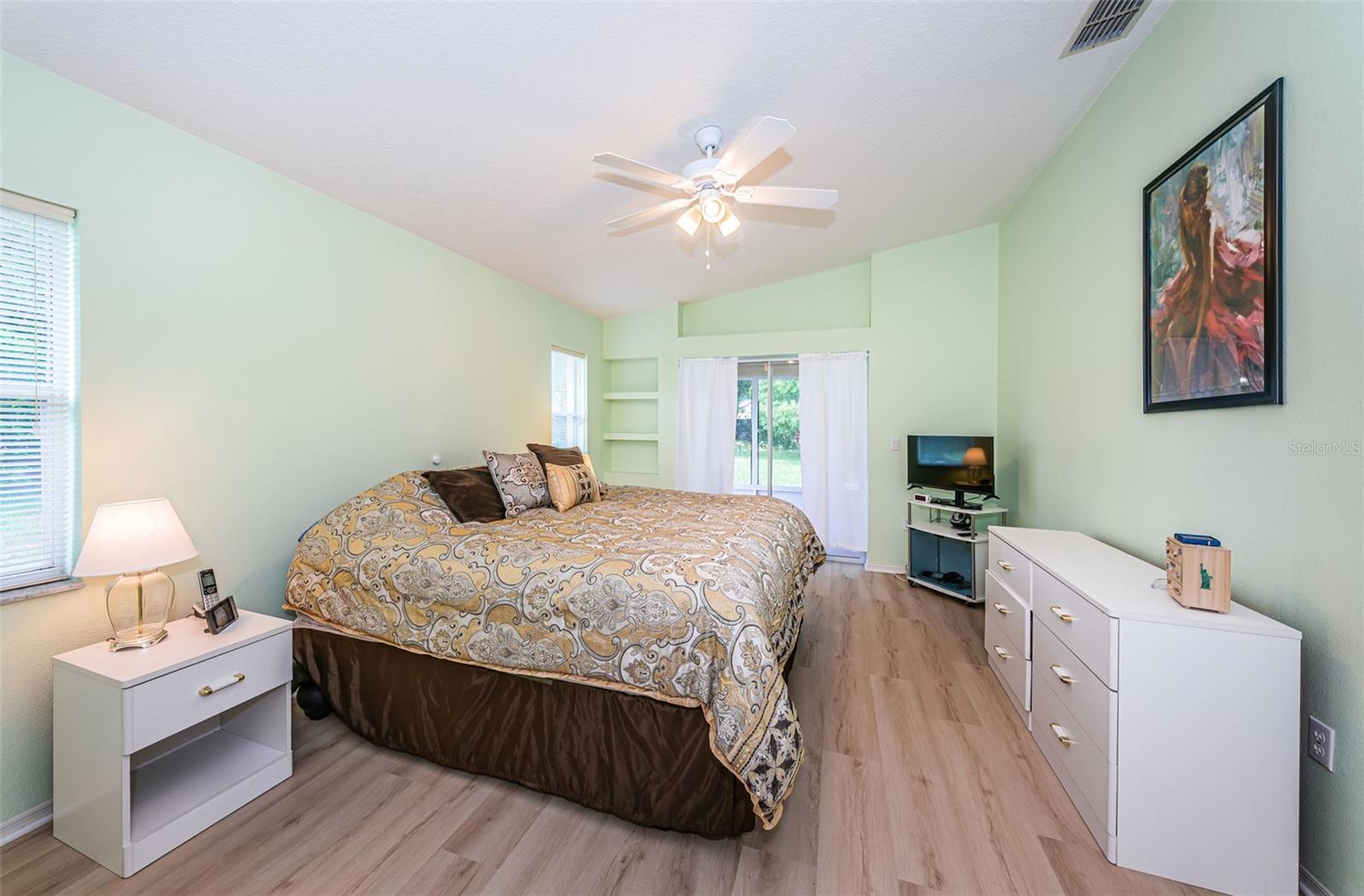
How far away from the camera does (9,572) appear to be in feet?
5.31

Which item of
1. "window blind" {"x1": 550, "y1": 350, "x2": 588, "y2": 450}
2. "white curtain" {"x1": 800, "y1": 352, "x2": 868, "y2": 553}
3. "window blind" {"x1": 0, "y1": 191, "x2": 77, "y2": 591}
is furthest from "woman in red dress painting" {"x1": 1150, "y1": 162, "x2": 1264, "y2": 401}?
"window blind" {"x1": 550, "y1": 350, "x2": 588, "y2": 450}

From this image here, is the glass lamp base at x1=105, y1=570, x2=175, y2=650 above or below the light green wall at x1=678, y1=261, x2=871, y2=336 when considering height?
below

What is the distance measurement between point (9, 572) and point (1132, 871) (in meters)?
3.59

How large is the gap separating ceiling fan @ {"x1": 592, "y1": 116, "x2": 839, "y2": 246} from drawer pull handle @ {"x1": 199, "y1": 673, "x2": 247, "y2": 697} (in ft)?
7.25

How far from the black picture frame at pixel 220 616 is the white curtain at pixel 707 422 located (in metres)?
3.83

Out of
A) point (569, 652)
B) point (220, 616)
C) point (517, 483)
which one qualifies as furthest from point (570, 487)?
point (220, 616)

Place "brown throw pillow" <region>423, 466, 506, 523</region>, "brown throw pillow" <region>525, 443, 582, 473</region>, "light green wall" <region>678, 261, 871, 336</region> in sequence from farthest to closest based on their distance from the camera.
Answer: "light green wall" <region>678, 261, 871, 336</region>, "brown throw pillow" <region>525, 443, 582, 473</region>, "brown throw pillow" <region>423, 466, 506, 523</region>

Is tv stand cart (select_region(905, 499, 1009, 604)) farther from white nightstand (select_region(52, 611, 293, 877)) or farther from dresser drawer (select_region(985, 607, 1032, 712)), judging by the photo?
white nightstand (select_region(52, 611, 293, 877))

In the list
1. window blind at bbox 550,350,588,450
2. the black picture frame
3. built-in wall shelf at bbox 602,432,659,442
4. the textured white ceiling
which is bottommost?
the black picture frame

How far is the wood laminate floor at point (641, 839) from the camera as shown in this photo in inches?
56.7

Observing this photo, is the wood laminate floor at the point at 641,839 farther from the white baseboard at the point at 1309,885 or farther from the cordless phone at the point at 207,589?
the cordless phone at the point at 207,589

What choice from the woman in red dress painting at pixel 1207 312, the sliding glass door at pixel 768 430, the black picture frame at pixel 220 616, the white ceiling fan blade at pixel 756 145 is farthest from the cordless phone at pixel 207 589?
the sliding glass door at pixel 768 430

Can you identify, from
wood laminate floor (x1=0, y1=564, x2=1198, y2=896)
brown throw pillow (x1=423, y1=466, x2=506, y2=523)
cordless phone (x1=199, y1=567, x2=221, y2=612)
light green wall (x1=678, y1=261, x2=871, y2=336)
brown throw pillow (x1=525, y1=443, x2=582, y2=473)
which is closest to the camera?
wood laminate floor (x1=0, y1=564, x2=1198, y2=896)

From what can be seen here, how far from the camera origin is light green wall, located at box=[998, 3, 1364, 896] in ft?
4.33
